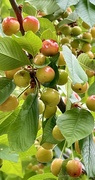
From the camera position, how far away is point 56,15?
55.4 inches

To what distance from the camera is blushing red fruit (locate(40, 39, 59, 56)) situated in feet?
3.04

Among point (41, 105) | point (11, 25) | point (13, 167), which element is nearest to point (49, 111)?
point (41, 105)

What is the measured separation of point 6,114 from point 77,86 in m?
0.25

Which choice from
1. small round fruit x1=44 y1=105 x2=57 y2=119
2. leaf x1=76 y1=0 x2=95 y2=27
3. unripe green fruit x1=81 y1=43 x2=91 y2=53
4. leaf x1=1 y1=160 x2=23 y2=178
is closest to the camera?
small round fruit x1=44 y1=105 x2=57 y2=119

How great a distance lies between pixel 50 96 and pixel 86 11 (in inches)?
14.1

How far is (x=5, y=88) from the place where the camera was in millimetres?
993

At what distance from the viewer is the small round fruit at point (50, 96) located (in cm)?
96

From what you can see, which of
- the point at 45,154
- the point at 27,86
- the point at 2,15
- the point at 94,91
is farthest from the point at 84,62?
the point at 2,15

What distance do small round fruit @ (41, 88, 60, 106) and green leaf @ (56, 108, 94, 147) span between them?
5 centimetres

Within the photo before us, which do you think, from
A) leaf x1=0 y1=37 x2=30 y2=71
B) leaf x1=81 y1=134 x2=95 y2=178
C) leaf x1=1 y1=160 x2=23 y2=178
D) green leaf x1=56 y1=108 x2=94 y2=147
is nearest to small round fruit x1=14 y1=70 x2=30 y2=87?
leaf x1=0 y1=37 x2=30 y2=71

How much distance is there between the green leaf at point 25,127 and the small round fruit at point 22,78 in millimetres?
63

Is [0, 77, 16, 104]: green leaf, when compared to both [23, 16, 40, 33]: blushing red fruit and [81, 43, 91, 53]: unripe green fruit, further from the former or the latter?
[81, 43, 91, 53]: unripe green fruit

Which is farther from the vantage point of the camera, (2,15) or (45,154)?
(2,15)

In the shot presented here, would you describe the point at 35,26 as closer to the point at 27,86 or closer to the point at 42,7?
the point at 27,86
